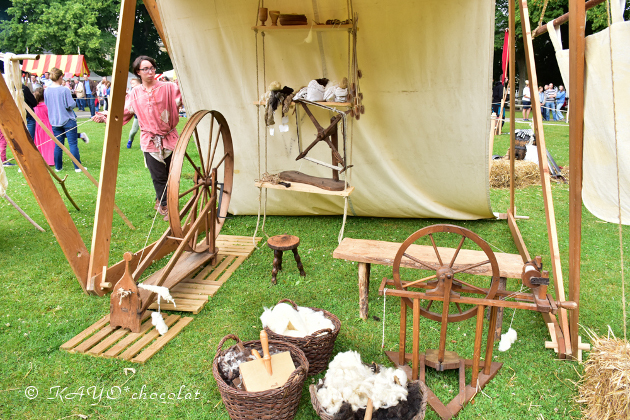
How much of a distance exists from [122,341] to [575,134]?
10.2 feet

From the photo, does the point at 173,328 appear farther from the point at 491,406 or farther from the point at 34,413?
the point at 491,406

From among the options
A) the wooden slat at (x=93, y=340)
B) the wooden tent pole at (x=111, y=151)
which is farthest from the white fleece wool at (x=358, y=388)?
the wooden tent pole at (x=111, y=151)

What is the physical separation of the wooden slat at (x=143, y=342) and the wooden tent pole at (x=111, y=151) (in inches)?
27.3

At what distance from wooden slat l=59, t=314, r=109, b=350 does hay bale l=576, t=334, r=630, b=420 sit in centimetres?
301

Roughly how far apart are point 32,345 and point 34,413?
0.70 m

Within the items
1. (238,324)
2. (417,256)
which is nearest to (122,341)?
(238,324)

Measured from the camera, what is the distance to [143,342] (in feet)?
9.66

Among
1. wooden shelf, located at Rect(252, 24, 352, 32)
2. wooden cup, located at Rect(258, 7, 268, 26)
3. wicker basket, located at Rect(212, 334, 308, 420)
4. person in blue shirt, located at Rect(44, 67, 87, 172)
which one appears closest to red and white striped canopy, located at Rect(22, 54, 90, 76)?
person in blue shirt, located at Rect(44, 67, 87, 172)

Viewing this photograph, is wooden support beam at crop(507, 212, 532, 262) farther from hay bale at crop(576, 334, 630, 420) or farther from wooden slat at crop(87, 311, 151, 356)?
wooden slat at crop(87, 311, 151, 356)

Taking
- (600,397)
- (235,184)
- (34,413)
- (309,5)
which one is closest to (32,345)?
(34,413)

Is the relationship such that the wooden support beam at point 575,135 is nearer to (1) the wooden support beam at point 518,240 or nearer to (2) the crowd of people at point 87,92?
(1) the wooden support beam at point 518,240

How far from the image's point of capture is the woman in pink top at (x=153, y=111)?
4.45m

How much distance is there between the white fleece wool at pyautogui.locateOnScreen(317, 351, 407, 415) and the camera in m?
2.12

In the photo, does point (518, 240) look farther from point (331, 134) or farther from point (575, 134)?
point (331, 134)
